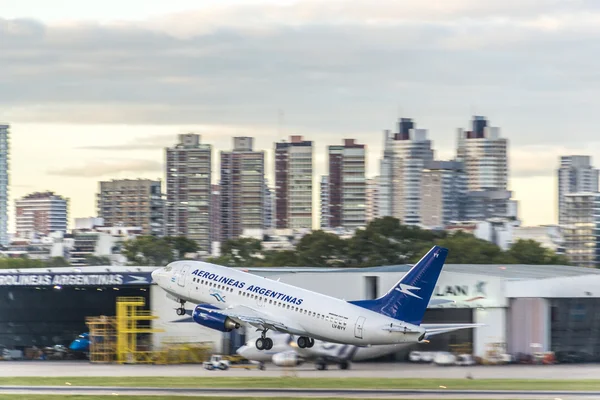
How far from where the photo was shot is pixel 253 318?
9938 centimetres

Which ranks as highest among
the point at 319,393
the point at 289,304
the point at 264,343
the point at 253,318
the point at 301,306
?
the point at 289,304

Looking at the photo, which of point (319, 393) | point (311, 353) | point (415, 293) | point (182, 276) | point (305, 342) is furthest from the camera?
point (182, 276)

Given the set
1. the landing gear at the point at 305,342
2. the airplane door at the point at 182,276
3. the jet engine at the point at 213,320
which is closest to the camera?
the jet engine at the point at 213,320

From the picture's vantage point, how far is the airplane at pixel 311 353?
100m

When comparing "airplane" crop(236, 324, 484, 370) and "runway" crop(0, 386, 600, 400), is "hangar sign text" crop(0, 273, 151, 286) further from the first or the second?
"runway" crop(0, 386, 600, 400)

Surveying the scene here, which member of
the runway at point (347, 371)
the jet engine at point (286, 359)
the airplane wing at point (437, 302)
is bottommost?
the runway at point (347, 371)

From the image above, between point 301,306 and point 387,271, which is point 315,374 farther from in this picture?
point 387,271

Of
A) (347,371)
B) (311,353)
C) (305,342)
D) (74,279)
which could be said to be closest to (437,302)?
(347,371)

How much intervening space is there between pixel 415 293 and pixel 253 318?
46.3 feet

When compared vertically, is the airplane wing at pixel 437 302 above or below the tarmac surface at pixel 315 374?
above

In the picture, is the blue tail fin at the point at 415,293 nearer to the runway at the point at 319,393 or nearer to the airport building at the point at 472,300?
the runway at the point at 319,393

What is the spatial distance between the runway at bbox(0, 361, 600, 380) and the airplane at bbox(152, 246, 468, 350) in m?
3.06

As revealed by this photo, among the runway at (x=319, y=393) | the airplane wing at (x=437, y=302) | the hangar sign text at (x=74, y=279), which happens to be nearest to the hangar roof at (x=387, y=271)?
the hangar sign text at (x=74, y=279)

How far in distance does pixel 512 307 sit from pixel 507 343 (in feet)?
12.2
